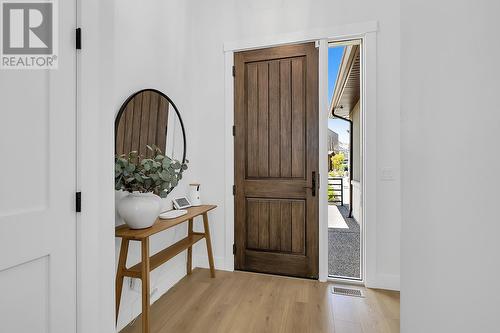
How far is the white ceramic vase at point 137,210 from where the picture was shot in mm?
1782

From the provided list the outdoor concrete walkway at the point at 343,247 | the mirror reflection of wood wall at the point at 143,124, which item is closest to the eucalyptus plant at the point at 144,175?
the mirror reflection of wood wall at the point at 143,124

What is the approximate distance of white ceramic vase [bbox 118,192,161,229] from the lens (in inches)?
70.2

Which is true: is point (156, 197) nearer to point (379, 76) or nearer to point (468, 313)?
point (468, 313)

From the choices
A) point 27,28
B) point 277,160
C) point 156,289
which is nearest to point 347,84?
point 277,160

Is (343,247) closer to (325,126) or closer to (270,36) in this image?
(325,126)

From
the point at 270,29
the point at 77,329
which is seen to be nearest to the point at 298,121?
the point at 270,29

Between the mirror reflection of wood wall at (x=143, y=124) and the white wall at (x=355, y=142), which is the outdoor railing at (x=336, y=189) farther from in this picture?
the mirror reflection of wood wall at (x=143, y=124)

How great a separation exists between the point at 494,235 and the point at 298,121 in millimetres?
2367

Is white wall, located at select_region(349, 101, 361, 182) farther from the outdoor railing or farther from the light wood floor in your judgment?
the light wood floor

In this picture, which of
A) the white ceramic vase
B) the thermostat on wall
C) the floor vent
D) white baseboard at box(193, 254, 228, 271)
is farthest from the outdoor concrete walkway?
the white ceramic vase

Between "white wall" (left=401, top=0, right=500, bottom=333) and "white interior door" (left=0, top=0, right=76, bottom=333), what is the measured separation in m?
1.37

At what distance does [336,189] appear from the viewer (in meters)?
7.83

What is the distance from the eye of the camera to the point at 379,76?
249 centimetres

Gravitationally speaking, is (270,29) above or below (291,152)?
above
